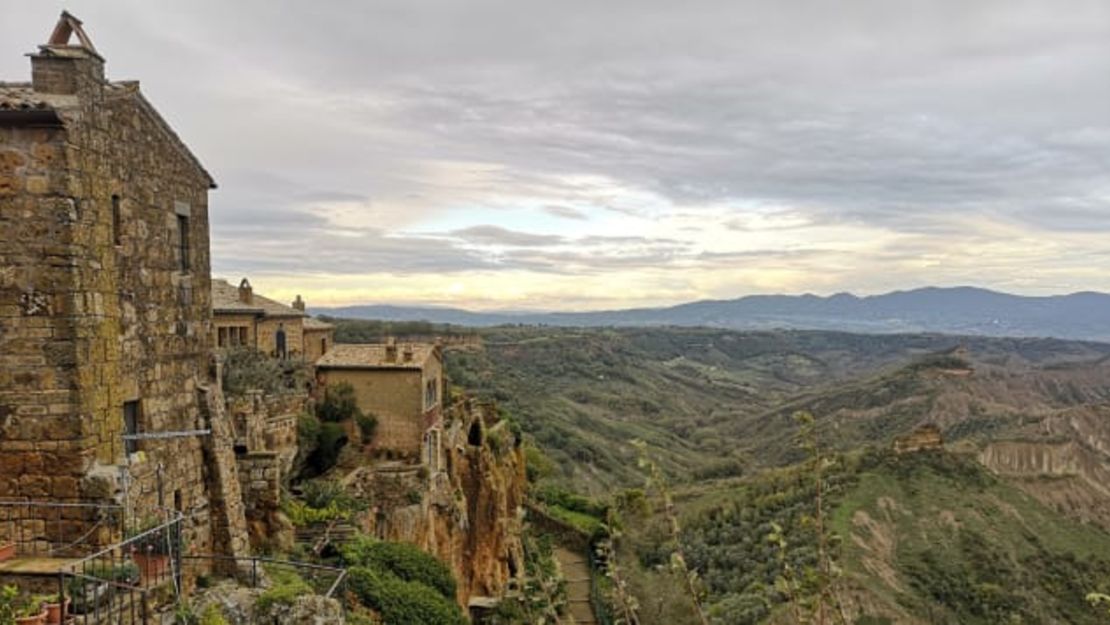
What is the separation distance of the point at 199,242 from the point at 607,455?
5973 centimetres

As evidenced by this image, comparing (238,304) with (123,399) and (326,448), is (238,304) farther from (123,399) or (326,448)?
(123,399)

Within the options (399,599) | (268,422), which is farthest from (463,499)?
(399,599)

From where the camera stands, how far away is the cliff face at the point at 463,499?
62.3 ft

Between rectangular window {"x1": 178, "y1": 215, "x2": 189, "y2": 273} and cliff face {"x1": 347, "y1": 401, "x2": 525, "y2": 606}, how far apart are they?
288 inches

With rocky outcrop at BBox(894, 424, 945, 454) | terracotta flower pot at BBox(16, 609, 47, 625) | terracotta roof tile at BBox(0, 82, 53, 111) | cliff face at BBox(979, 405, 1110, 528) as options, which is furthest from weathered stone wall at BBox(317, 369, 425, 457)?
cliff face at BBox(979, 405, 1110, 528)

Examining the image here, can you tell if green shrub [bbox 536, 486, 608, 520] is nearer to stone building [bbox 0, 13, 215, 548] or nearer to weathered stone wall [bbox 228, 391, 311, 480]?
weathered stone wall [bbox 228, 391, 311, 480]

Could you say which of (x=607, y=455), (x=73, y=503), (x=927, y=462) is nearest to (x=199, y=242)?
(x=73, y=503)

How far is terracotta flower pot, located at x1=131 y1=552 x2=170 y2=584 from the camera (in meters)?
9.37

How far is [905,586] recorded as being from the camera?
34.0 m

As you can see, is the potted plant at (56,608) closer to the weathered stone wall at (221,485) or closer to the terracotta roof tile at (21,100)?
the weathered stone wall at (221,485)

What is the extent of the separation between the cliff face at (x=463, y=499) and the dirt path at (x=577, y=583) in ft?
7.82

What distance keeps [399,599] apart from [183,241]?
7.66 meters

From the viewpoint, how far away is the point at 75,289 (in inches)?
362

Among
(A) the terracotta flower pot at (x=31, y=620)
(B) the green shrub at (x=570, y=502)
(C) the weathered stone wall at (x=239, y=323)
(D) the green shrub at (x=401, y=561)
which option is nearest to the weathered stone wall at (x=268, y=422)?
(D) the green shrub at (x=401, y=561)
